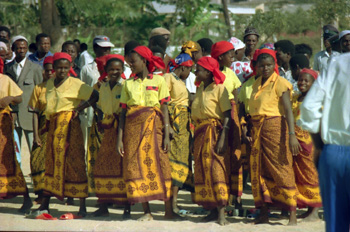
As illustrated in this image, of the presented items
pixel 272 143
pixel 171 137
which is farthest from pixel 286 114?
pixel 171 137

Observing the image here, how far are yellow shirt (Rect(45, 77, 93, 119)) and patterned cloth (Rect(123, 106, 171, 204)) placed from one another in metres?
0.88

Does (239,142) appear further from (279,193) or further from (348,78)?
(348,78)

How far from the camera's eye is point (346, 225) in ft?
13.8

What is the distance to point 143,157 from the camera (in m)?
7.18

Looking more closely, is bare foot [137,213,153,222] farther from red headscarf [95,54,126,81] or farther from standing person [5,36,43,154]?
standing person [5,36,43,154]

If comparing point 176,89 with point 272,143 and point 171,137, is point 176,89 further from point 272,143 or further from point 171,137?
point 272,143

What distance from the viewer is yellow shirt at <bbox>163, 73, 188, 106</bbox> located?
7887mm

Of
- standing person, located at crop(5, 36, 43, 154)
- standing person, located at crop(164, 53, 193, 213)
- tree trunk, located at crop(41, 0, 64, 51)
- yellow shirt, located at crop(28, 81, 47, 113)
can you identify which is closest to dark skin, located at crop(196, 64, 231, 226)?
standing person, located at crop(164, 53, 193, 213)

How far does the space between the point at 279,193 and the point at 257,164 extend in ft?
1.33

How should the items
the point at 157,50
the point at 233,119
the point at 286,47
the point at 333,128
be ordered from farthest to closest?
the point at 286,47 → the point at 157,50 → the point at 233,119 → the point at 333,128

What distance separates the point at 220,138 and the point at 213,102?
1.39 feet

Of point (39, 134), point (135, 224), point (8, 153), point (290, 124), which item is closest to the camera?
point (290, 124)

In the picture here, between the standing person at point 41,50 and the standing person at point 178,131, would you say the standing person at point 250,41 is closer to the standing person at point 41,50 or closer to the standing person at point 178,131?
the standing person at point 178,131

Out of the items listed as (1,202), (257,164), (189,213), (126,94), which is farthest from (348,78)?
(1,202)
